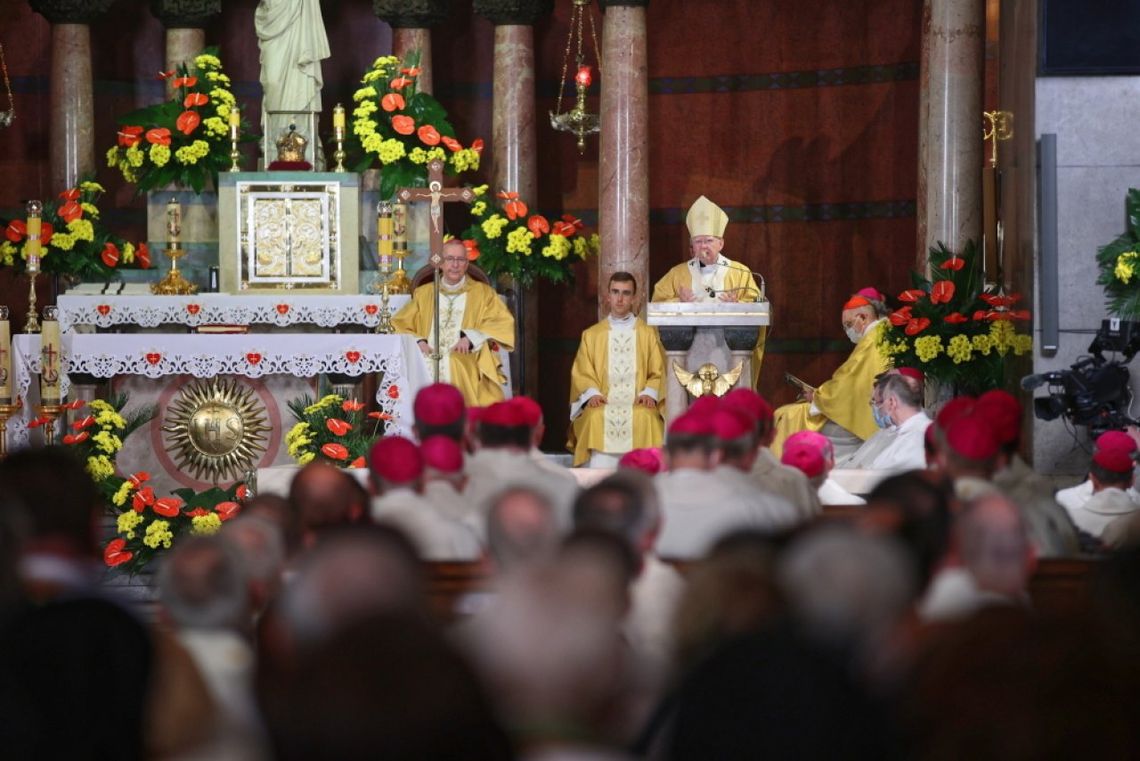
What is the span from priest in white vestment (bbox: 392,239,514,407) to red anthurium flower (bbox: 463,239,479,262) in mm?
180

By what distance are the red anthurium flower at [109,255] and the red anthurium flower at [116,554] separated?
254 centimetres

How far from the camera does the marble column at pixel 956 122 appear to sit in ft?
40.4

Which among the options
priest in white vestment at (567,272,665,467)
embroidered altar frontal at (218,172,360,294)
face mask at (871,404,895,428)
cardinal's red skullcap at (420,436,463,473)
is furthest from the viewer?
embroidered altar frontal at (218,172,360,294)

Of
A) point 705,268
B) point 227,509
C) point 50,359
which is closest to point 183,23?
point 50,359

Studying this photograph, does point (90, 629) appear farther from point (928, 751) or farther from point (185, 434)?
point (185, 434)

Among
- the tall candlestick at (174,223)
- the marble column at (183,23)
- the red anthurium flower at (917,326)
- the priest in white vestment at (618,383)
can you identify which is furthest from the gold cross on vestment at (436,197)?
the marble column at (183,23)

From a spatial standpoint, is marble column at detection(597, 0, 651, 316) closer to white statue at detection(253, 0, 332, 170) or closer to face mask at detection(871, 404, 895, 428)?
white statue at detection(253, 0, 332, 170)

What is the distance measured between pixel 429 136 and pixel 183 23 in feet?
8.97

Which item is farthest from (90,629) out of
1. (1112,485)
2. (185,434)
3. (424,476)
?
(185,434)

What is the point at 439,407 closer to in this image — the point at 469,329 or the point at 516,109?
the point at 469,329

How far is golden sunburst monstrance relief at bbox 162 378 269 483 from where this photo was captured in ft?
37.1

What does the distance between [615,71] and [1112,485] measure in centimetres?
701

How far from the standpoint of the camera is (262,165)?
1303 cm

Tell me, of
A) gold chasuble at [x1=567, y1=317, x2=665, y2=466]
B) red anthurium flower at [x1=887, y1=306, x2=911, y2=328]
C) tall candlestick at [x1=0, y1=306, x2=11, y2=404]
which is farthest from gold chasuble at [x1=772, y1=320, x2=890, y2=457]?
tall candlestick at [x1=0, y1=306, x2=11, y2=404]
